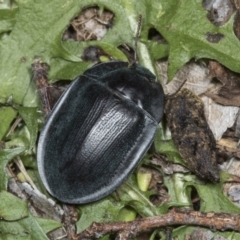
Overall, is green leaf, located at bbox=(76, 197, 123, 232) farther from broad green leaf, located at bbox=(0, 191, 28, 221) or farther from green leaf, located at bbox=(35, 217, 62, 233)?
broad green leaf, located at bbox=(0, 191, 28, 221)

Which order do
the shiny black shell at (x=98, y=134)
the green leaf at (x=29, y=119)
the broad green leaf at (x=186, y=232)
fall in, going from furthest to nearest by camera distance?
the green leaf at (x=29, y=119) → the broad green leaf at (x=186, y=232) → the shiny black shell at (x=98, y=134)

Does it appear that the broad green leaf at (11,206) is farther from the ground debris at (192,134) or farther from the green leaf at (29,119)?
the ground debris at (192,134)

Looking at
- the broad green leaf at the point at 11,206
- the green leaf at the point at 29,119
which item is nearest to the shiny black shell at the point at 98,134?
the green leaf at the point at 29,119

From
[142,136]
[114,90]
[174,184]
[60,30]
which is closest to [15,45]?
[60,30]

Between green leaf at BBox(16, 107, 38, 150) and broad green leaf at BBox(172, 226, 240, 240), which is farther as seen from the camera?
green leaf at BBox(16, 107, 38, 150)

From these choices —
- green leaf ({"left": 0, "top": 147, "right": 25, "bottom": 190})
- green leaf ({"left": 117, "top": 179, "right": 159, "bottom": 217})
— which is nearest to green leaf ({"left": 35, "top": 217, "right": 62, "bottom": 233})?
green leaf ({"left": 0, "top": 147, "right": 25, "bottom": 190})

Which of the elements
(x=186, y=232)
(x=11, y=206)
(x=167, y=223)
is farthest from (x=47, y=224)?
(x=186, y=232)

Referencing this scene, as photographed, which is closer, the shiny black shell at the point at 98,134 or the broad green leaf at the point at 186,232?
the shiny black shell at the point at 98,134
